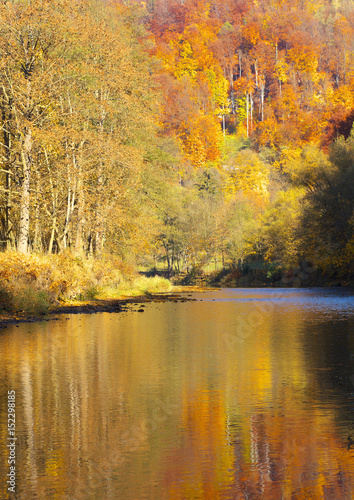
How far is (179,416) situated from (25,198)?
23.7m

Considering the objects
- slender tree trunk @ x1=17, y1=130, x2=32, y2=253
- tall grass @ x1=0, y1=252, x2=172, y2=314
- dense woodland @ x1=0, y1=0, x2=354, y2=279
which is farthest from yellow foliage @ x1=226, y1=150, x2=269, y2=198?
slender tree trunk @ x1=17, y1=130, x2=32, y2=253

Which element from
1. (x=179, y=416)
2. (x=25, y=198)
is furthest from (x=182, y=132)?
(x=179, y=416)

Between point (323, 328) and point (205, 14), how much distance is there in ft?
589

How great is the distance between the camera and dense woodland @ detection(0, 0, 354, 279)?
3556 centimetres

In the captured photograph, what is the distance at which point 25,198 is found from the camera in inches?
1266

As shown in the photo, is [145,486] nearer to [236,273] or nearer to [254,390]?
[254,390]

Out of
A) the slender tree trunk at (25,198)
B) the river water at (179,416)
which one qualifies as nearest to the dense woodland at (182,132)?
the slender tree trunk at (25,198)

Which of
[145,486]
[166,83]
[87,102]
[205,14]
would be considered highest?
[205,14]

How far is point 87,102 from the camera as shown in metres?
43.0

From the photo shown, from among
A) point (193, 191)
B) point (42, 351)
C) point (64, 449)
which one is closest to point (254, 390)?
point (64, 449)

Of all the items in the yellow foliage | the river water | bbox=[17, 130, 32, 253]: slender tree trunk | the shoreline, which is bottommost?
the river water

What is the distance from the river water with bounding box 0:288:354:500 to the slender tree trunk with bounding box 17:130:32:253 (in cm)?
1098

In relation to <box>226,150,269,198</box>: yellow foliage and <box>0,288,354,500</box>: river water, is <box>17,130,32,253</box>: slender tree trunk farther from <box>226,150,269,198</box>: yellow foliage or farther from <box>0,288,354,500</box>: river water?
<box>226,150,269,198</box>: yellow foliage

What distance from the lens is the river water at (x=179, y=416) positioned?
7086mm
